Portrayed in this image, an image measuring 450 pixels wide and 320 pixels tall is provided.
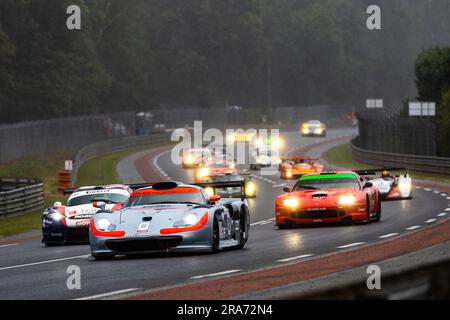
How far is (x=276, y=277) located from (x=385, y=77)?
566 feet

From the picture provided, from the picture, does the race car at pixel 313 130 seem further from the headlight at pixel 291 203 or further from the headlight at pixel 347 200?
the headlight at pixel 347 200

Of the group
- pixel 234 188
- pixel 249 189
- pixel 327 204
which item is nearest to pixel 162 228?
pixel 327 204

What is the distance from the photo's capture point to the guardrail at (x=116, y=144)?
252ft

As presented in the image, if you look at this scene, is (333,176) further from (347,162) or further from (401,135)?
(347,162)

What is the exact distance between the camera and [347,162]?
243 feet

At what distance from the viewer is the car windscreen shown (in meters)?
17.6

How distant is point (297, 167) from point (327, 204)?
3285 centimetres

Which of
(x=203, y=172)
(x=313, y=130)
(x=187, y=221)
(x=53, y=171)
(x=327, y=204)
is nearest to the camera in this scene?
(x=187, y=221)

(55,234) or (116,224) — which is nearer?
(116,224)

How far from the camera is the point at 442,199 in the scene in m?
36.2

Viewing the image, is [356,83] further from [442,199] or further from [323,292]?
[323,292]

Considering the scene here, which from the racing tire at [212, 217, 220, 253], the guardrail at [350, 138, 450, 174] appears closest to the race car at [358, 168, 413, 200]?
the racing tire at [212, 217, 220, 253]

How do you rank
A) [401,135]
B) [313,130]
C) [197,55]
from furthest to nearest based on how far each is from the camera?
A: [197,55] < [313,130] < [401,135]

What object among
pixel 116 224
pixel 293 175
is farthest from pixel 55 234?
pixel 293 175
